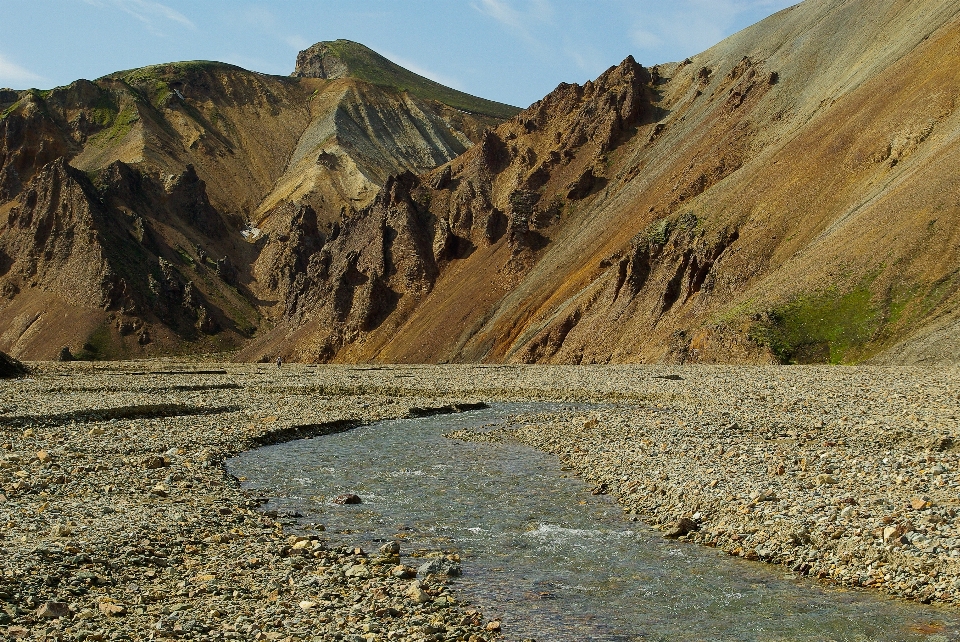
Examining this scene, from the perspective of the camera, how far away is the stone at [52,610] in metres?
11.4

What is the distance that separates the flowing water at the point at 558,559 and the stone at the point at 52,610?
605 centimetres

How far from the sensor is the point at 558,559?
15.5 m

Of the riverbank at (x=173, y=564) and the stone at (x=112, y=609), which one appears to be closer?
the riverbank at (x=173, y=564)

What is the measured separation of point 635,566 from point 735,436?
12586 mm

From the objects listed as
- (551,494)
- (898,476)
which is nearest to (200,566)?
(551,494)

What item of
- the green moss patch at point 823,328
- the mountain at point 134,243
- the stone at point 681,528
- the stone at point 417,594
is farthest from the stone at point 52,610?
the mountain at point 134,243

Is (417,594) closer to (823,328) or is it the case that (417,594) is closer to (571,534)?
(571,534)

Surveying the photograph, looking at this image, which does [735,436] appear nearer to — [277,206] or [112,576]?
[112,576]

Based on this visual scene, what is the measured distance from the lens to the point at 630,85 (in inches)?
4636

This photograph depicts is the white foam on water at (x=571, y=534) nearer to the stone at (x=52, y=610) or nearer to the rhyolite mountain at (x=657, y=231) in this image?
the stone at (x=52, y=610)

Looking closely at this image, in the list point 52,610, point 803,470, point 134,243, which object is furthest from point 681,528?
point 134,243

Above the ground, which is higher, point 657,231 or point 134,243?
point 134,243

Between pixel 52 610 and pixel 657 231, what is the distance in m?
68.1

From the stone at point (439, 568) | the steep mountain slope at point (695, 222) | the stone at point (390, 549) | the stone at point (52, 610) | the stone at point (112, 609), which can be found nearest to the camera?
the stone at point (52, 610)
